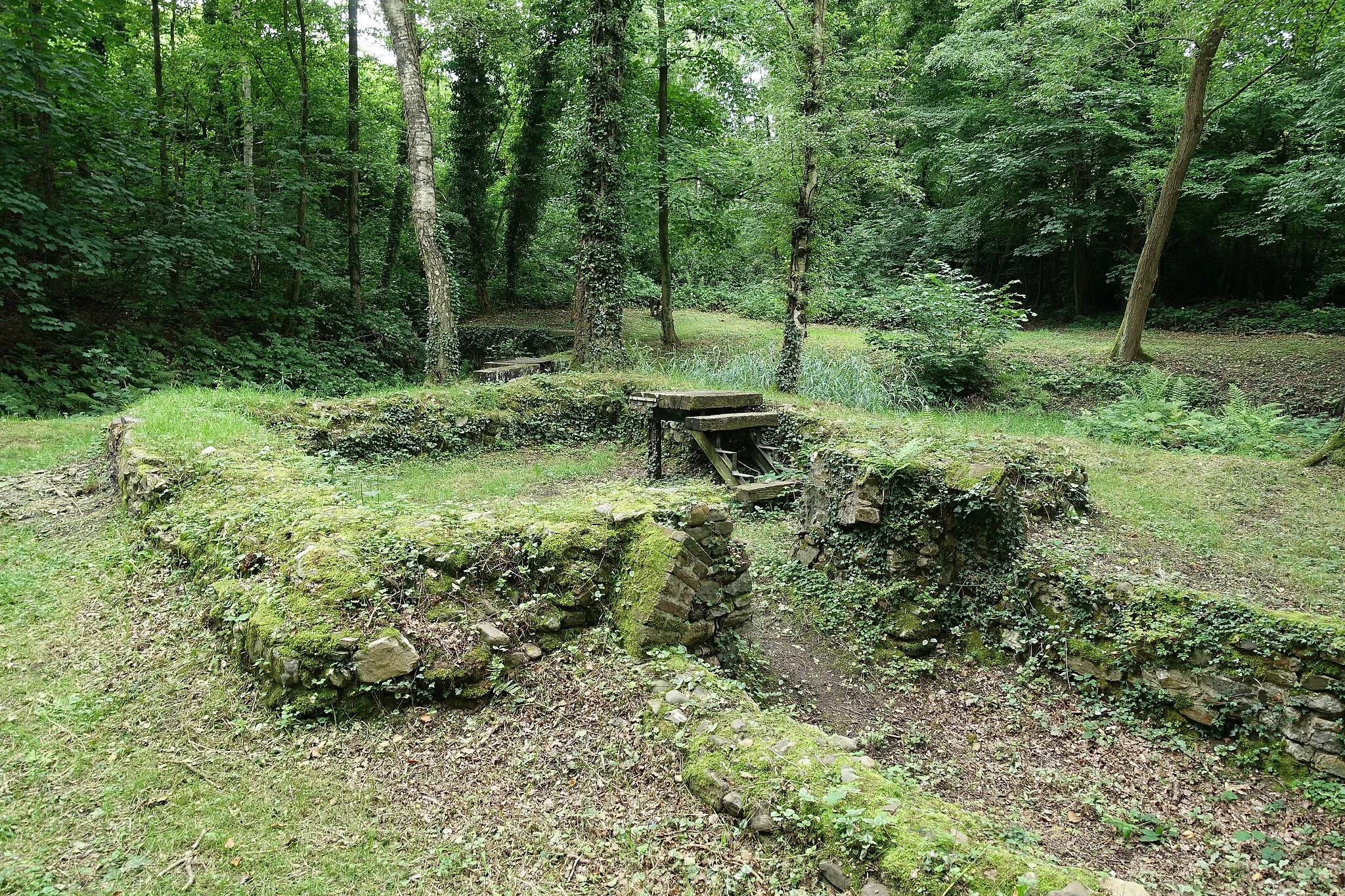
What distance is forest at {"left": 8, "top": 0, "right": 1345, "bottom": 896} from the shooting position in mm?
2811

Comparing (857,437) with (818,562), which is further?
(857,437)

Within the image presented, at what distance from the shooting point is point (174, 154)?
13.0 meters

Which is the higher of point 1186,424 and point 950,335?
point 950,335

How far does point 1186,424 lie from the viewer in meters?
8.78

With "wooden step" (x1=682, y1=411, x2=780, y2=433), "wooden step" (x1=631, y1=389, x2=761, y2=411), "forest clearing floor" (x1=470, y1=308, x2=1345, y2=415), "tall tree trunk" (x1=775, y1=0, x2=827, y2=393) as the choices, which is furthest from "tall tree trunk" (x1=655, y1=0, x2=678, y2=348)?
"wooden step" (x1=682, y1=411, x2=780, y2=433)

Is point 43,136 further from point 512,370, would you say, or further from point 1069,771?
point 1069,771

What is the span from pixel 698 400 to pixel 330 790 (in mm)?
5460

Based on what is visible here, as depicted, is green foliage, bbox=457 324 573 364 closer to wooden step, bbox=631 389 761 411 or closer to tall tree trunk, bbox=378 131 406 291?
tall tree trunk, bbox=378 131 406 291

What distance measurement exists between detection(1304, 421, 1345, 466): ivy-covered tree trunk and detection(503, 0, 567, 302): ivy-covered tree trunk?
15.0 meters

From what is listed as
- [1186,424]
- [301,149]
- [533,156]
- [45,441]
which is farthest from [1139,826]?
[533,156]

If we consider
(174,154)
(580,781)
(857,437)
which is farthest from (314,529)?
(174,154)

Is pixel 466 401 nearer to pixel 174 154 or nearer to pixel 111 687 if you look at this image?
pixel 111 687

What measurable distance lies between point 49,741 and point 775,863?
11.2 ft

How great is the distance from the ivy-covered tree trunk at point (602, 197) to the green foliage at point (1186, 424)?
781 centimetres
